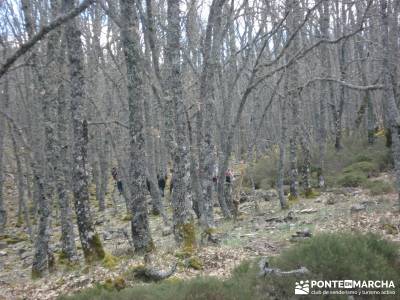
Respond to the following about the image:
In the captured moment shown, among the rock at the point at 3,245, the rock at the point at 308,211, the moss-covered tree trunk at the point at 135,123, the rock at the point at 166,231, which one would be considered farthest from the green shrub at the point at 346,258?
the rock at the point at 3,245

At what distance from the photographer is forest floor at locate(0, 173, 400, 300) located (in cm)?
886

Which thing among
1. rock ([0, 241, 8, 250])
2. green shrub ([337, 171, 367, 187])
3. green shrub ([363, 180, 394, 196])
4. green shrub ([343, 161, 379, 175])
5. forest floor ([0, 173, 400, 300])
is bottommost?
rock ([0, 241, 8, 250])

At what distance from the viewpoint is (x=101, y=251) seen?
11188mm

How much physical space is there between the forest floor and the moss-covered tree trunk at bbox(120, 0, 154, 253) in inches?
24.6

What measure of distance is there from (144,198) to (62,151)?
159 inches

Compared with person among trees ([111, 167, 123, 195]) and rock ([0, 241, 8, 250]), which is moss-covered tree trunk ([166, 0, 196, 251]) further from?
person among trees ([111, 167, 123, 195])

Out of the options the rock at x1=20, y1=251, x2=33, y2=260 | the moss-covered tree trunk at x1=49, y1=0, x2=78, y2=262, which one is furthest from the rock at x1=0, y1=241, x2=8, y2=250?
the moss-covered tree trunk at x1=49, y1=0, x2=78, y2=262

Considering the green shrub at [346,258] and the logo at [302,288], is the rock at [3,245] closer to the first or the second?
the green shrub at [346,258]

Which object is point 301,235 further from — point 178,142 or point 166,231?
point 166,231

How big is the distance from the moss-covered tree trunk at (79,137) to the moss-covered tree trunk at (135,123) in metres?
1.43

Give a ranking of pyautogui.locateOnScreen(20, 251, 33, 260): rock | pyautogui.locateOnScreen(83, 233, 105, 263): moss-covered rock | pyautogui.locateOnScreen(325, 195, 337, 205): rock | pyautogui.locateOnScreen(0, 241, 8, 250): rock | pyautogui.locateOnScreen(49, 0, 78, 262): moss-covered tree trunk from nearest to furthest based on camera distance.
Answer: pyautogui.locateOnScreen(83, 233, 105, 263): moss-covered rock
pyautogui.locateOnScreen(49, 0, 78, 262): moss-covered tree trunk
pyautogui.locateOnScreen(325, 195, 337, 205): rock
pyautogui.locateOnScreen(20, 251, 33, 260): rock
pyautogui.locateOnScreen(0, 241, 8, 250): rock

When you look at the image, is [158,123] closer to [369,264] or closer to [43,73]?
[43,73]

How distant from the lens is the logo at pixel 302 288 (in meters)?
6.32

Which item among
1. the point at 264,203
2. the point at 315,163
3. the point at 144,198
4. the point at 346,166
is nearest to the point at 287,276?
the point at 144,198
